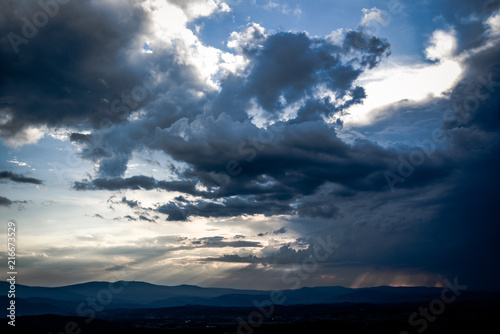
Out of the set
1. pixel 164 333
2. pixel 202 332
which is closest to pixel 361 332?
pixel 202 332

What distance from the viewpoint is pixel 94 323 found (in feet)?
455

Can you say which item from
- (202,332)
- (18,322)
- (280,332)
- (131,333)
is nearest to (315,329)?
(280,332)

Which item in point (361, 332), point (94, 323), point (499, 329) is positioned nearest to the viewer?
point (499, 329)

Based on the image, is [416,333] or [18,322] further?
[18,322]

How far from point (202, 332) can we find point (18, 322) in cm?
6991

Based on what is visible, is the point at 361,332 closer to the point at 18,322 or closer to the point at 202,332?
the point at 202,332

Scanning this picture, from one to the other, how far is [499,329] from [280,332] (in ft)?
218

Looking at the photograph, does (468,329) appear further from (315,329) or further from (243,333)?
(243,333)

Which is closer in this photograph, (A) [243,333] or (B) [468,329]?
(B) [468,329]

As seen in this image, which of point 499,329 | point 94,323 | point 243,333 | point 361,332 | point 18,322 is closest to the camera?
point 499,329

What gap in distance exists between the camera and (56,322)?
424 feet

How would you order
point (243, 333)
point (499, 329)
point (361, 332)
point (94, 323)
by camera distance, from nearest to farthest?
point (499, 329), point (361, 332), point (243, 333), point (94, 323)

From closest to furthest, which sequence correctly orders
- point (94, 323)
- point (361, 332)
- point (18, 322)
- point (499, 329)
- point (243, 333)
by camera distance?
point (499, 329), point (361, 332), point (243, 333), point (18, 322), point (94, 323)

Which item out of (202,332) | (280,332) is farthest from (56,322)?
(280,332)
